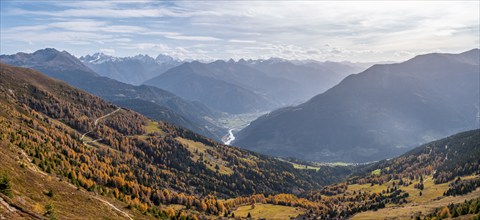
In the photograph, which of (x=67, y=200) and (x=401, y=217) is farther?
(x=401, y=217)

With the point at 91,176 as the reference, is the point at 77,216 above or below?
above

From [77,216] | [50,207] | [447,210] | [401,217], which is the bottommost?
[401,217]

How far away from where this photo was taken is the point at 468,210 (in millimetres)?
126062

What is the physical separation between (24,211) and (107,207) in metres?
39.3

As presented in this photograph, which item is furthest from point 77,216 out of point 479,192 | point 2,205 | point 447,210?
point 479,192

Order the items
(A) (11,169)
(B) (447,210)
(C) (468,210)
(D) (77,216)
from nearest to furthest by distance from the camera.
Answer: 1. (D) (77,216)
2. (A) (11,169)
3. (C) (468,210)
4. (B) (447,210)

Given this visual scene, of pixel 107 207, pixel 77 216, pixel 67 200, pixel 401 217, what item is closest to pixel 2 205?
pixel 77 216

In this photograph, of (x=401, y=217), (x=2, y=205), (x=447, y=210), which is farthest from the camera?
(x=401, y=217)

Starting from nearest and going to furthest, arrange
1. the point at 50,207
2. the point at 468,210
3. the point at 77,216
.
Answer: the point at 50,207, the point at 77,216, the point at 468,210

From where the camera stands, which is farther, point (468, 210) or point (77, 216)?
point (468, 210)

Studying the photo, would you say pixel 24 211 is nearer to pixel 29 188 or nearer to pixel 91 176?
pixel 29 188

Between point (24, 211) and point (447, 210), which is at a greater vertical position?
A: point (24, 211)

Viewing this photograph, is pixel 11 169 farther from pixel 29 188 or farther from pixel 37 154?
pixel 37 154

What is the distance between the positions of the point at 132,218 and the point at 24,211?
139ft
